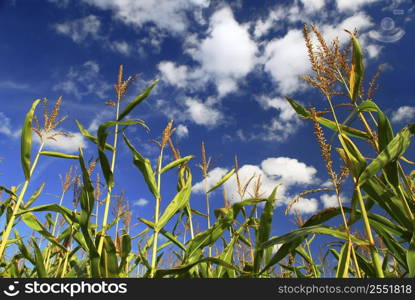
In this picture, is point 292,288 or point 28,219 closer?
point 292,288

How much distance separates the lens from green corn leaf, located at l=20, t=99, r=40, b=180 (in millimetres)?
2465

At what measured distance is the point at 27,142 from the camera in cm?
250

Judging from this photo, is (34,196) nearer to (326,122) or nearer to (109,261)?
(109,261)

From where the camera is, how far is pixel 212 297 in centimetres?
190

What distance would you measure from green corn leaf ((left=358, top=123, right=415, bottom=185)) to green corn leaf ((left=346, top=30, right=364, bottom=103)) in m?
0.42

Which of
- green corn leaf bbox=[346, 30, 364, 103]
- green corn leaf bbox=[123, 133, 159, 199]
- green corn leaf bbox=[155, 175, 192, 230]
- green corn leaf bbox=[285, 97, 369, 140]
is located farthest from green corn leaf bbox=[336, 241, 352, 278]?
green corn leaf bbox=[123, 133, 159, 199]

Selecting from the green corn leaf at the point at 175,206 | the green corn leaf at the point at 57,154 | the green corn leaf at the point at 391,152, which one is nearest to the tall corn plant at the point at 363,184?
the green corn leaf at the point at 391,152

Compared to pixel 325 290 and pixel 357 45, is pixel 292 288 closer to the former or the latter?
pixel 325 290

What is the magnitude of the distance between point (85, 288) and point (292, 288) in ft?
4.19

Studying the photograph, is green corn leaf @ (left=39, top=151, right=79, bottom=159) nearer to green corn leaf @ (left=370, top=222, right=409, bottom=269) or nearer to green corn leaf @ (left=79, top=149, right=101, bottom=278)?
green corn leaf @ (left=79, top=149, right=101, bottom=278)

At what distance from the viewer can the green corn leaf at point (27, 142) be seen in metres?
2.46

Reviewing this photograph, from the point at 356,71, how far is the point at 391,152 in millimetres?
659

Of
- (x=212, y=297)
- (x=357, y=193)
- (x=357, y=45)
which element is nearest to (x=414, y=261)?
(x=357, y=193)

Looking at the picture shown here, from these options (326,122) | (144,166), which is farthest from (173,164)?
(326,122)
